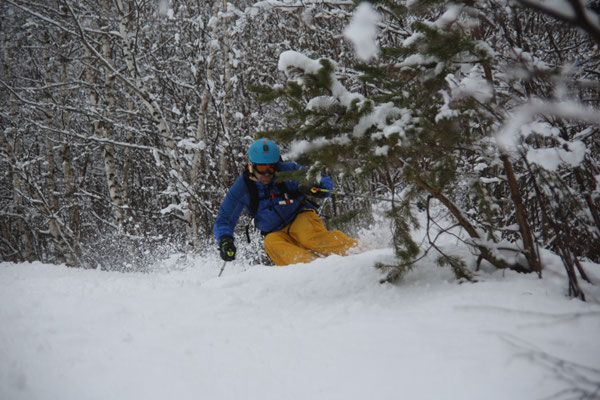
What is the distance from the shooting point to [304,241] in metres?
4.59

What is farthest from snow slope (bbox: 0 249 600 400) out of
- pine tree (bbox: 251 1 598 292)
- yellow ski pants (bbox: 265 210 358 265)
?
yellow ski pants (bbox: 265 210 358 265)

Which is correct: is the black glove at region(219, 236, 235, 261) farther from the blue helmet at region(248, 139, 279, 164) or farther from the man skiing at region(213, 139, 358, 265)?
the blue helmet at region(248, 139, 279, 164)

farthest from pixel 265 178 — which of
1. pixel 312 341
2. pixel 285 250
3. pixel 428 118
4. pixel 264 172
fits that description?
pixel 312 341

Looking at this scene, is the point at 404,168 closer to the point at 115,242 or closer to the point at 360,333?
the point at 360,333

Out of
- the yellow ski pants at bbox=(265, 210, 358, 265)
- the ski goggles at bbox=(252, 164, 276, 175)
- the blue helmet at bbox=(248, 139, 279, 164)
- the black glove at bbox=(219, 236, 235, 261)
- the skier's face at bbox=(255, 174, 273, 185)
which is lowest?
the black glove at bbox=(219, 236, 235, 261)

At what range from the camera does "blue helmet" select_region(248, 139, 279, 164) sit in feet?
13.8

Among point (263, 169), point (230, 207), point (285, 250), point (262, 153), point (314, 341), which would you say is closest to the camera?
point (314, 341)

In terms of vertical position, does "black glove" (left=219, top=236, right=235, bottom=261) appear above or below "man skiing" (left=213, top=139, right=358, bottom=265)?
below

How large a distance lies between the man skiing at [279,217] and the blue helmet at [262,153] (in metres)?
0.01

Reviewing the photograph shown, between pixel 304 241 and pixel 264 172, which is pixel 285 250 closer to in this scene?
pixel 304 241

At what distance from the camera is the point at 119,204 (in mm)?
8375

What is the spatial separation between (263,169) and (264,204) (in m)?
0.52

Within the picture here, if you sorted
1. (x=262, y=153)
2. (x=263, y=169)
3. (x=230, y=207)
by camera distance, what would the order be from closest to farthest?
(x=262, y=153) → (x=263, y=169) → (x=230, y=207)

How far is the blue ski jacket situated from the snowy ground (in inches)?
81.8
